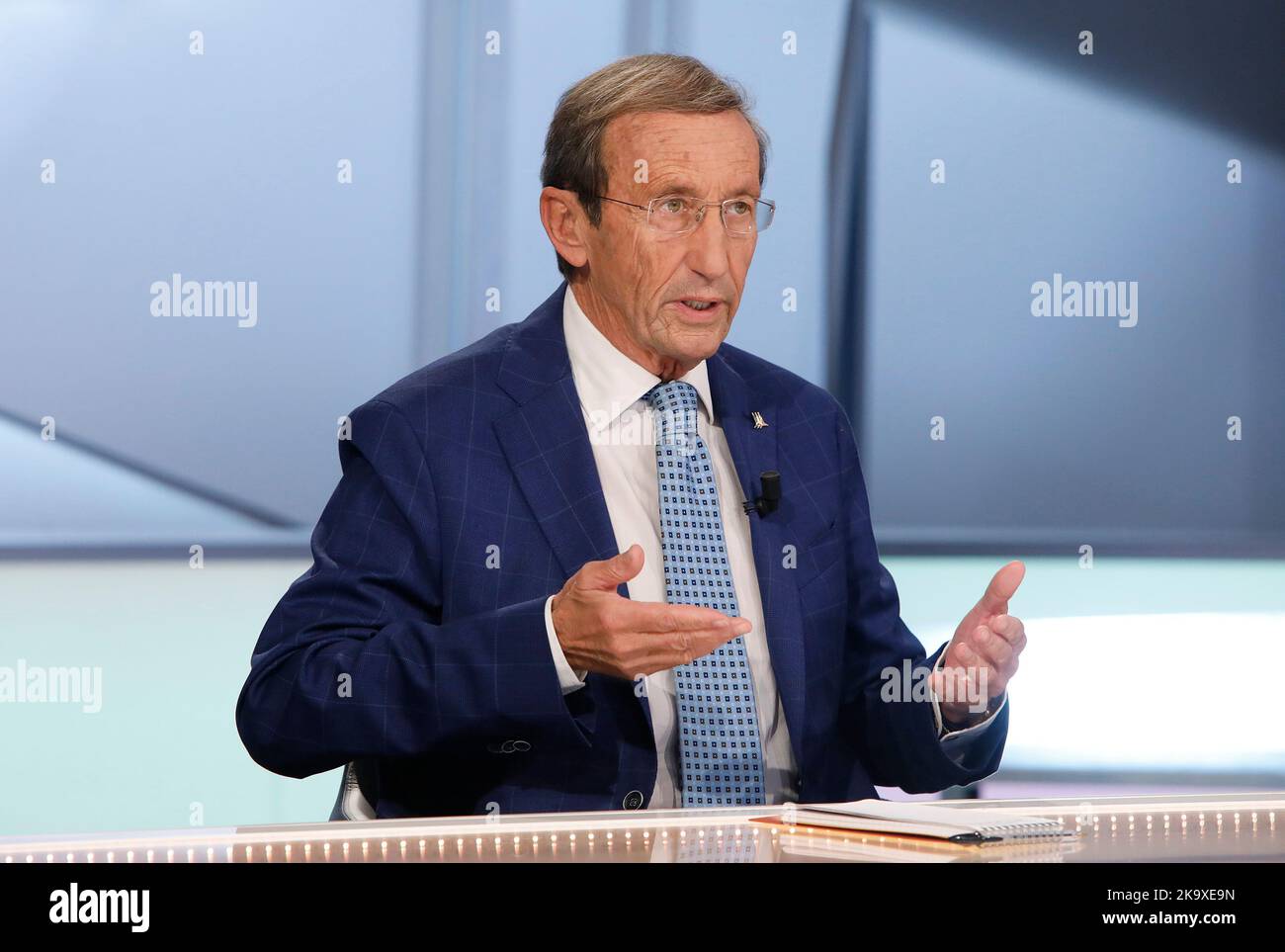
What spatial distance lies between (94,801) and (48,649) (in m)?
0.43

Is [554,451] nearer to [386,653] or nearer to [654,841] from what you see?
[386,653]

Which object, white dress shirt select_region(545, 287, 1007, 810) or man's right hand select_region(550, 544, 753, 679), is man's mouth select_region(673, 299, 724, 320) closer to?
white dress shirt select_region(545, 287, 1007, 810)

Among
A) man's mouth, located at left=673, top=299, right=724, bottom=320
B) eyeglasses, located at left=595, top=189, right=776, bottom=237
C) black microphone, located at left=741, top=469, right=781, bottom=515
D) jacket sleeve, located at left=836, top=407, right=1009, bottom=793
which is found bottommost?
jacket sleeve, located at left=836, top=407, right=1009, bottom=793

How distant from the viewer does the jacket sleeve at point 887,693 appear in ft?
5.90

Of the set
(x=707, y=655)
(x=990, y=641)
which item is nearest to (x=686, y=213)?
(x=707, y=655)

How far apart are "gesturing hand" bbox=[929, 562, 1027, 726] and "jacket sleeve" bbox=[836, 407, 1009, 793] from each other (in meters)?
0.09

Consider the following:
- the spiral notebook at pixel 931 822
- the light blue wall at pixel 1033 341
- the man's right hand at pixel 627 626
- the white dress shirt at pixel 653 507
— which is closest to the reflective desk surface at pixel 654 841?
the spiral notebook at pixel 931 822

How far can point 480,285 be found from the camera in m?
4.01

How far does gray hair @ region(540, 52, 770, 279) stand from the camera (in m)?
1.92

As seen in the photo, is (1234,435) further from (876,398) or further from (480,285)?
(480,285)

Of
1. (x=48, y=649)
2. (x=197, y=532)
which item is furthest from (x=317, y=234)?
(x=48, y=649)

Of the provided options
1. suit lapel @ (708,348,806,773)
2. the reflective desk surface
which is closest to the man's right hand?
the reflective desk surface

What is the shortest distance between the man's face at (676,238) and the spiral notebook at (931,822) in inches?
31.0
